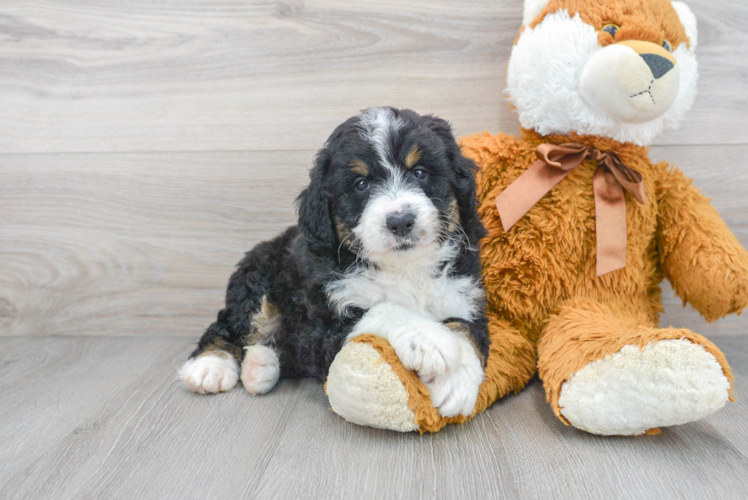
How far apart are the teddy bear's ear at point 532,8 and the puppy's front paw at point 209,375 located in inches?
64.0

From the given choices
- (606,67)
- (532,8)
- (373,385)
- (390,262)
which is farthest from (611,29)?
(373,385)

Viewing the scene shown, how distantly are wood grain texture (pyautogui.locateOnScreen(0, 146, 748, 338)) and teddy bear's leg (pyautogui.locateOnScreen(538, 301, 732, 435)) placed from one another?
1.13 metres

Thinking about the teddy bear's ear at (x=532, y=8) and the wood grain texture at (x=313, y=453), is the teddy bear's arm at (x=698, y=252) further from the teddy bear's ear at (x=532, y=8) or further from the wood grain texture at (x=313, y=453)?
the teddy bear's ear at (x=532, y=8)

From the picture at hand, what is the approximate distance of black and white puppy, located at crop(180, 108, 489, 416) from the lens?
4.81ft

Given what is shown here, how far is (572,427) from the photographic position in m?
1.53

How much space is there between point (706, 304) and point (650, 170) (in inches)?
19.6

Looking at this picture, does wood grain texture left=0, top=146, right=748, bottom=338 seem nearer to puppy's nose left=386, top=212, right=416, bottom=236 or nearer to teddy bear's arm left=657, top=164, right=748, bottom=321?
teddy bear's arm left=657, top=164, right=748, bottom=321

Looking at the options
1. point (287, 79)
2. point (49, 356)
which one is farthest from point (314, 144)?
point (49, 356)

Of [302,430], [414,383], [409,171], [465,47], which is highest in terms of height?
[465,47]

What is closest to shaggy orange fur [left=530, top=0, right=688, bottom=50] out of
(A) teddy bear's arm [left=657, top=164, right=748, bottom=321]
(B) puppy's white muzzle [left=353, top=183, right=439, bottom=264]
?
(A) teddy bear's arm [left=657, top=164, right=748, bottom=321]

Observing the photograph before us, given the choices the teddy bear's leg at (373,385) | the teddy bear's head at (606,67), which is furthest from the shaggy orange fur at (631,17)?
the teddy bear's leg at (373,385)

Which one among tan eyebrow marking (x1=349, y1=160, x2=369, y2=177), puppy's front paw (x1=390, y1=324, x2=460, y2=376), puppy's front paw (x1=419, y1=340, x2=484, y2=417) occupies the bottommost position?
Result: puppy's front paw (x1=419, y1=340, x2=484, y2=417)

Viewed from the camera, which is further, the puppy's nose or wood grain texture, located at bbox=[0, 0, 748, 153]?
wood grain texture, located at bbox=[0, 0, 748, 153]

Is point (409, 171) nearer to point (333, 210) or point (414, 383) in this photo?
point (333, 210)
